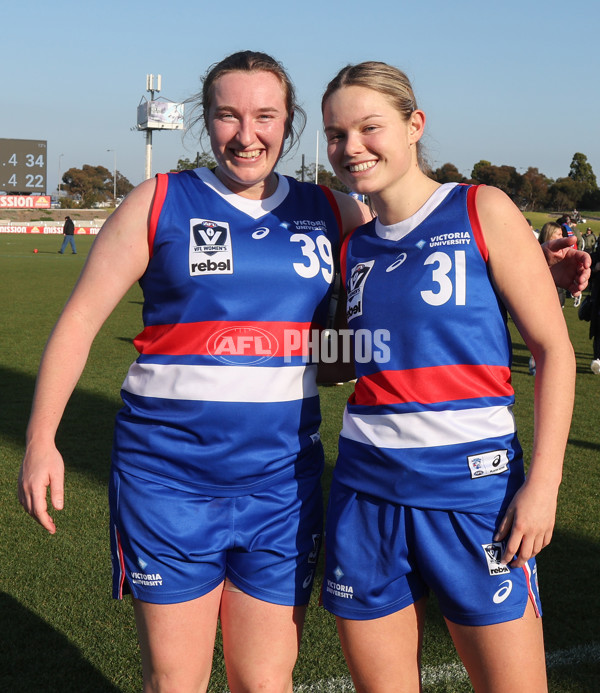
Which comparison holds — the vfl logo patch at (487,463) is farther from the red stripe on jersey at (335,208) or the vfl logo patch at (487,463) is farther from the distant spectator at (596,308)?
the distant spectator at (596,308)

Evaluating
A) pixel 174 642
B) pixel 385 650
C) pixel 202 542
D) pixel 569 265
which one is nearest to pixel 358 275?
pixel 569 265

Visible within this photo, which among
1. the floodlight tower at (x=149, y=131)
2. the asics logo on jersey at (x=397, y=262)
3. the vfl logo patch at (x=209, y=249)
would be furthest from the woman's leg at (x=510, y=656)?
the floodlight tower at (x=149, y=131)

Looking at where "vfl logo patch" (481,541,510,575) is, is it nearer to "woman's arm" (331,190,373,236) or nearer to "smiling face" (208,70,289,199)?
"woman's arm" (331,190,373,236)

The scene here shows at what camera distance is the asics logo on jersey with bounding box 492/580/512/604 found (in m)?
1.90

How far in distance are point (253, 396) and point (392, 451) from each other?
441 mm

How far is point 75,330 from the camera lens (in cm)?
215

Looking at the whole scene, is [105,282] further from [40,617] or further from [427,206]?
[40,617]

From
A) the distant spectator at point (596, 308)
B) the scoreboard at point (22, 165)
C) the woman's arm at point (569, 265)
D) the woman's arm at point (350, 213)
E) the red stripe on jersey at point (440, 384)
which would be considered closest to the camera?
the red stripe on jersey at point (440, 384)

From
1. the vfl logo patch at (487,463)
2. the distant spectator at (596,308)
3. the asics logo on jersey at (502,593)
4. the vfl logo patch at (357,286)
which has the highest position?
the vfl logo patch at (357,286)

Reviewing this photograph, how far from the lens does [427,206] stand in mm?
2111

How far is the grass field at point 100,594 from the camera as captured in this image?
3.29 metres

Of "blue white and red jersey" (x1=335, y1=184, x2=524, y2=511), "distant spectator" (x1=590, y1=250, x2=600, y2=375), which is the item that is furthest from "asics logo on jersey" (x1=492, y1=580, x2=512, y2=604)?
"distant spectator" (x1=590, y1=250, x2=600, y2=375)

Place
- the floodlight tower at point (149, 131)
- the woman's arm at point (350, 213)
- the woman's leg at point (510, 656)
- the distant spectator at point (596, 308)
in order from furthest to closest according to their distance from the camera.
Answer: the floodlight tower at point (149, 131)
the distant spectator at point (596, 308)
the woman's arm at point (350, 213)
the woman's leg at point (510, 656)

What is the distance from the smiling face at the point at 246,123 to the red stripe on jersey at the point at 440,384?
29.2 inches
